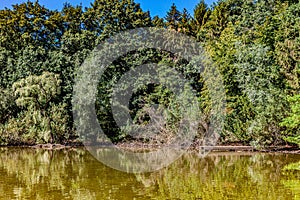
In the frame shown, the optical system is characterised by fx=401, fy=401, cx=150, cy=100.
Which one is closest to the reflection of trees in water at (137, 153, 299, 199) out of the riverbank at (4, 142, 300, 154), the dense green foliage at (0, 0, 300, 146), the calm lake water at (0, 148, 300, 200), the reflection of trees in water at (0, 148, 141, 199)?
the calm lake water at (0, 148, 300, 200)

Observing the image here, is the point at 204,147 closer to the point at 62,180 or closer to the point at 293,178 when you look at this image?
the point at 293,178

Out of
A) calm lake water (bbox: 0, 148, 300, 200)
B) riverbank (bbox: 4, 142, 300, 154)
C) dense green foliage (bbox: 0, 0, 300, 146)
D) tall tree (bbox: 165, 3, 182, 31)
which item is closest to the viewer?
calm lake water (bbox: 0, 148, 300, 200)

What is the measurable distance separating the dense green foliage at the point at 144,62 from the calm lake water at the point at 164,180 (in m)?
3.45

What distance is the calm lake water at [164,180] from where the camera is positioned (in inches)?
364

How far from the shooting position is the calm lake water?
9.23 m

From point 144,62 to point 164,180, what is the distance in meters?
17.2

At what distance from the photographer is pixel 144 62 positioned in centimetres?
2794

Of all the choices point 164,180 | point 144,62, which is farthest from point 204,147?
point 144,62

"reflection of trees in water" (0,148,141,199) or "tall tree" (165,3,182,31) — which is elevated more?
"tall tree" (165,3,182,31)

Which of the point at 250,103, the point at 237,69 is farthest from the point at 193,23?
the point at 250,103

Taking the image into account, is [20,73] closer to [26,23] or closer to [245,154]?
[26,23]

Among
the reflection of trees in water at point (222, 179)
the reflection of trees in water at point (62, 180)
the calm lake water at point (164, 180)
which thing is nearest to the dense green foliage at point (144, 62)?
the reflection of trees in water at point (222, 179)

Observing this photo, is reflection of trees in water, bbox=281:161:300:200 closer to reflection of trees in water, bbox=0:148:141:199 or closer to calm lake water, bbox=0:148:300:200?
calm lake water, bbox=0:148:300:200

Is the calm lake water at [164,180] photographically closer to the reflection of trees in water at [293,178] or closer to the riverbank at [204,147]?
the reflection of trees in water at [293,178]
